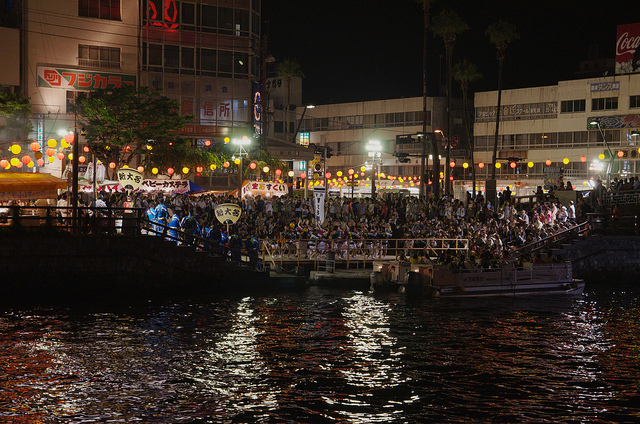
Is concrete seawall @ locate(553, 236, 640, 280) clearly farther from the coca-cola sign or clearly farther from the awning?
the coca-cola sign

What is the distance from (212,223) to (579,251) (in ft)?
59.1

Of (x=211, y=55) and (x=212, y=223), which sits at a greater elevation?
(x=211, y=55)

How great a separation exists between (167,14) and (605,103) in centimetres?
3985

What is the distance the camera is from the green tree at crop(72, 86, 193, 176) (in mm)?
40812

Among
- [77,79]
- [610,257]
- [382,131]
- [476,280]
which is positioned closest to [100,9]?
[77,79]

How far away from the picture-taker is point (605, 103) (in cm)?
6075

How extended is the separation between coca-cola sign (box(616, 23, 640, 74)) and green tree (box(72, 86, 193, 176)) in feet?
132

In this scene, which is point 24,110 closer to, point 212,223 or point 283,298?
point 212,223

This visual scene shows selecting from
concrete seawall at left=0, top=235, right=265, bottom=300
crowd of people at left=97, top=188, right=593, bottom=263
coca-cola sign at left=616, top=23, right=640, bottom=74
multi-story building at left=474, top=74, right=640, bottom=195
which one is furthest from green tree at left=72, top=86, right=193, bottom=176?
coca-cola sign at left=616, top=23, right=640, bottom=74

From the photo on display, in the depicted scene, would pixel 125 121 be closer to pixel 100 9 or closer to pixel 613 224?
pixel 100 9

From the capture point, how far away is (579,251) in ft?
107

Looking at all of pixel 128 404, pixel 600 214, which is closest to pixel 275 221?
pixel 600 214

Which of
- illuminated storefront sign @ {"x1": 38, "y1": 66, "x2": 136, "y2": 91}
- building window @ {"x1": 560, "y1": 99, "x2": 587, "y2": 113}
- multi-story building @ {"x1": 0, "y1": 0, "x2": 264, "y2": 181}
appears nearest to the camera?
multi-story building @ {"x1": 0, "y1": 0, "x2": 264, "y2": 181}

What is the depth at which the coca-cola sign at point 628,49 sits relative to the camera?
57719 millimetres
